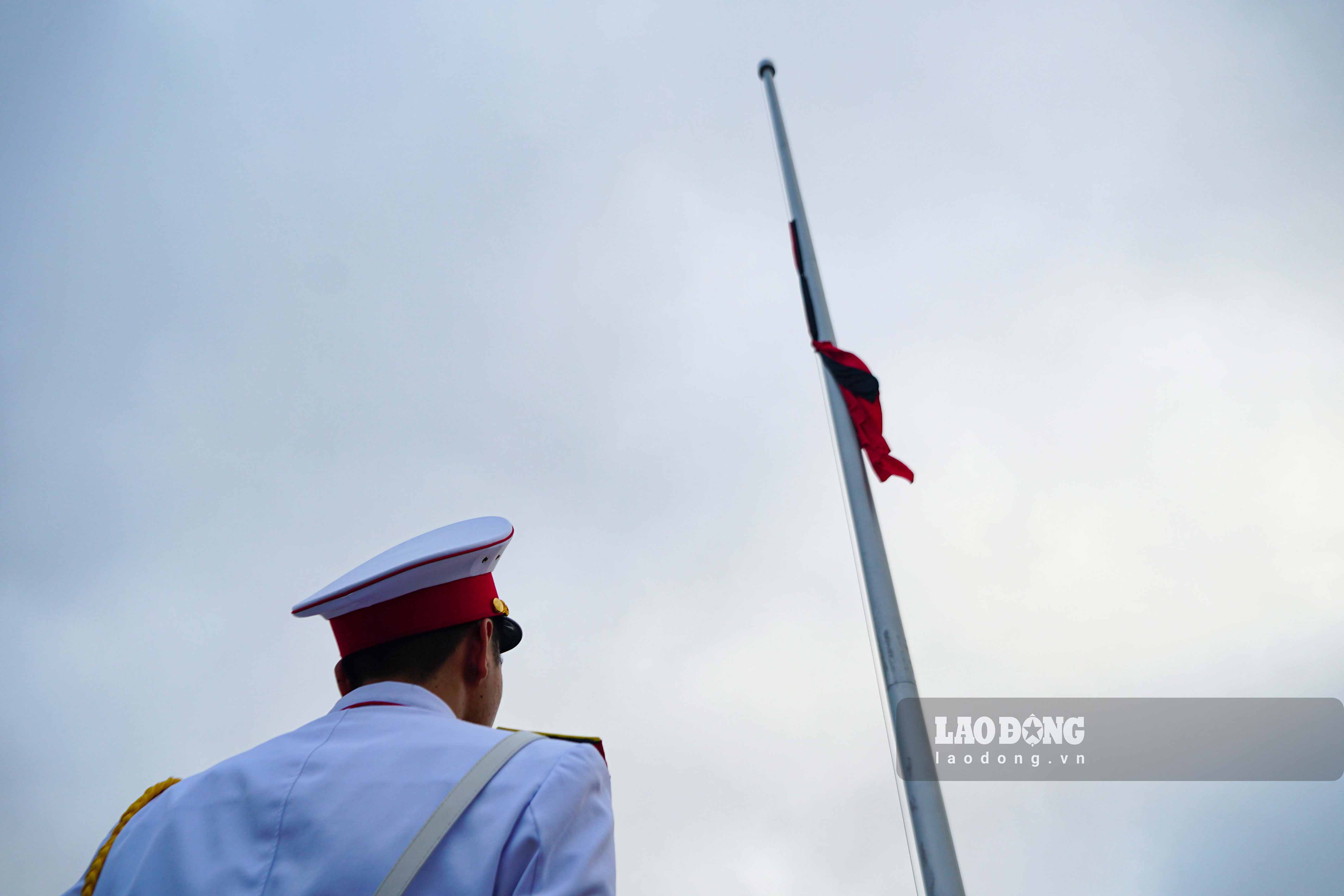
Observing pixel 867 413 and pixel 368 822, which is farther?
pixel 867 413

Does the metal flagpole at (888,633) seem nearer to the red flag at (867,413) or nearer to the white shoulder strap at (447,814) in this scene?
the red flag at (867,413)

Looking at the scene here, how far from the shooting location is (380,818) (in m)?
1.62

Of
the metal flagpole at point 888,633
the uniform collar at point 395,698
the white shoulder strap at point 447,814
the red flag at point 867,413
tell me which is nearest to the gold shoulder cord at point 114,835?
the uniform collar at point 395,698

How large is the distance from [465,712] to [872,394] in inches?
226

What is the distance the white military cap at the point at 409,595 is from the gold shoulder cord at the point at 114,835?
1.70 ft

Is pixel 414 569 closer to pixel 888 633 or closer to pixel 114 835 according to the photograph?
pixel 114 835

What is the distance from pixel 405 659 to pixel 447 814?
0.76m

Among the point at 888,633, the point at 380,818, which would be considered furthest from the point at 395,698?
the point at 888,633

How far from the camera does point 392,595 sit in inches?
92.7

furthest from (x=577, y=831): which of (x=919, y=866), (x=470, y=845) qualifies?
(x=919, y=866)

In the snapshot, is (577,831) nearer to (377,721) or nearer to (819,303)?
(377,721)

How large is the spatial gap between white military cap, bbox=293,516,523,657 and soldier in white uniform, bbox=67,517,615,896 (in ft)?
0.80

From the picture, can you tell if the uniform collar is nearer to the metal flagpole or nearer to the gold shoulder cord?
the gold shoulder cord

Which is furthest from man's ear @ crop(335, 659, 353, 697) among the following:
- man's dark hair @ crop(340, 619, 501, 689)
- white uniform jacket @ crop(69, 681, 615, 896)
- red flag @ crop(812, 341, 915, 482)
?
red flag @ crop(812, 341, 915, 482)
